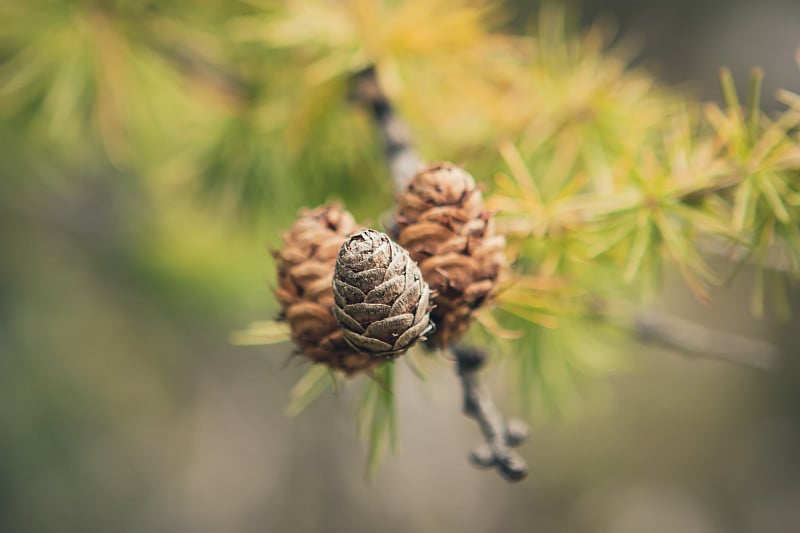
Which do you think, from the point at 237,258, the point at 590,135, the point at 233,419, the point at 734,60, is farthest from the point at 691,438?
the point at 590,135

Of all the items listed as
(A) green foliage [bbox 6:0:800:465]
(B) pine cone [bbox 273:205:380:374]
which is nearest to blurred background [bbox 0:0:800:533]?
(A) green foliage [bbox 6:0:800:465]

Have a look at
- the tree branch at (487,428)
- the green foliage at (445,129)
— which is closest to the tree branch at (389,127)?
the green foliage at (445,129)

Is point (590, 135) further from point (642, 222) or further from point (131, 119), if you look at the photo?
point (131, 119)

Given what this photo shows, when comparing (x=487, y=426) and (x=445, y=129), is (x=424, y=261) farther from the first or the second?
(x=445, y=129)

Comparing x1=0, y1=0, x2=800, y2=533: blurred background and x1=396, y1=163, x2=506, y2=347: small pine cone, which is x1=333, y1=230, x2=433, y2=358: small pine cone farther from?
x1=0, y1=0, x2=800, y2=533: blurred background

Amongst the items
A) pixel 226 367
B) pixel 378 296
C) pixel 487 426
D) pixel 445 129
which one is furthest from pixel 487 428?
pixel 226 367
